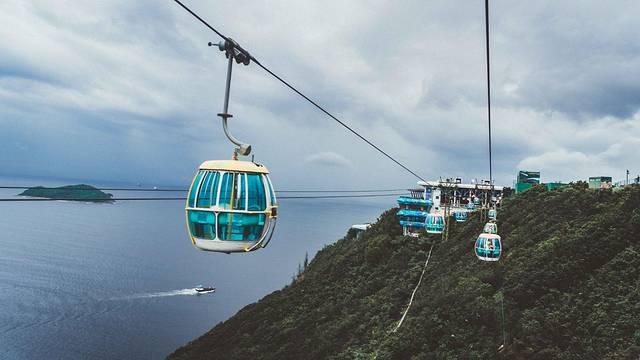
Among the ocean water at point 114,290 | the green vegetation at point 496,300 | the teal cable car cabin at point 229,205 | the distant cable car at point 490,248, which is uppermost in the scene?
the teal cable car cabin at point 229,205

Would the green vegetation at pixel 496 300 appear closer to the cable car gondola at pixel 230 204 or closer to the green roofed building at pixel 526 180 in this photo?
the green roofed building at pixel 526 180

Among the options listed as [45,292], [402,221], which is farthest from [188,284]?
[402,221]

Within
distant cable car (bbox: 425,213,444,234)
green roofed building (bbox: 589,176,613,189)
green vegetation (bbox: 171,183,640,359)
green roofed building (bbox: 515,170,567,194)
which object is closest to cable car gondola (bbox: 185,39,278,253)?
green vegetation (bbox: 171,183,640,359)

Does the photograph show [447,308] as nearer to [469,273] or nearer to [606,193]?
[469,273]

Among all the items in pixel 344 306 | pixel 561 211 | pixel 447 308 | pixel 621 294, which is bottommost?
pixel 344 306

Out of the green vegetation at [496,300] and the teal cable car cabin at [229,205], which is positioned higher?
the teal cable car cabin at [229,205]

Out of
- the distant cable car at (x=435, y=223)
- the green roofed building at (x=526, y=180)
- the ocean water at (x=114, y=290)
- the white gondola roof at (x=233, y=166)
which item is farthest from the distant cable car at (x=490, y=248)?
the ocean water at (x=114, y=290)
